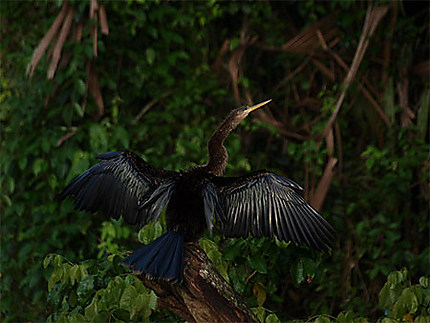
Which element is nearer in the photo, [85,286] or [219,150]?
[85,286]

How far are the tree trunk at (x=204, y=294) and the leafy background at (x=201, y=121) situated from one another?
144 cm

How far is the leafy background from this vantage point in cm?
385

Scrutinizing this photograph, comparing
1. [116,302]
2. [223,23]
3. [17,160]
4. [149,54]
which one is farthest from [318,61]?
[116,302]

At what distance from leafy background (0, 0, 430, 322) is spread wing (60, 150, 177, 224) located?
3.68 ft

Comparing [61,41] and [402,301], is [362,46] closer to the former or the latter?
[61,41]

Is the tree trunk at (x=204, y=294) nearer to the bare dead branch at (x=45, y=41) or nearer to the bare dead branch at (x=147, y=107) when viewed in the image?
the bare dead branch at (x=45, y=41)

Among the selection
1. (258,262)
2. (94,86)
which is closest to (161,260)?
(258,262)

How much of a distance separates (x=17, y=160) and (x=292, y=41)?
1960 millimetres

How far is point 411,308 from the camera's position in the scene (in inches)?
84.7

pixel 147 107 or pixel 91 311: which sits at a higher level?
pixel 147 107

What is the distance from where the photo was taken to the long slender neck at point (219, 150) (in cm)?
239

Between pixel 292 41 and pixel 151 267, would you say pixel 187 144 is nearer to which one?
pixel 292 41

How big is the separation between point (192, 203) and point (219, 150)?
28cm

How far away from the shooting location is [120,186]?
2.37 metres
